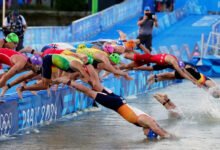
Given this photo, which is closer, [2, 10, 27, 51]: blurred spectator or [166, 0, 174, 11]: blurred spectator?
[2, 10, 27, 51]: blurred spectator

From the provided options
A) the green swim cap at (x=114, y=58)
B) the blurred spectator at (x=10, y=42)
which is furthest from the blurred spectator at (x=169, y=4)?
the blurred spectator at (x=10, y=42)

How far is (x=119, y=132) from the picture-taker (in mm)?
17250

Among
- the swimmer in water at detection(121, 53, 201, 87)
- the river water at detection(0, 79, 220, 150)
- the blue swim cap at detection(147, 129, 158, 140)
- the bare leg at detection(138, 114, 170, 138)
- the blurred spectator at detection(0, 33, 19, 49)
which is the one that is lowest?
the river water at detection(0, 79, 220, 150)

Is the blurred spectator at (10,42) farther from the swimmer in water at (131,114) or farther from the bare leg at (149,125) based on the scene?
the bare leg at (149,125)

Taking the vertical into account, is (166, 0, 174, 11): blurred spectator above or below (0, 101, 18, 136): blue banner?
above

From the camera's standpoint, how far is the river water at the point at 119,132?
15.5 meters

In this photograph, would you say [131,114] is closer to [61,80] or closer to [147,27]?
[61,80]

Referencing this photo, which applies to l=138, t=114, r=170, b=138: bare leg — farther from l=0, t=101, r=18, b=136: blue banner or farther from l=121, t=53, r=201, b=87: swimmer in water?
l=121, t=53, r=201, b=87: swimmer in water

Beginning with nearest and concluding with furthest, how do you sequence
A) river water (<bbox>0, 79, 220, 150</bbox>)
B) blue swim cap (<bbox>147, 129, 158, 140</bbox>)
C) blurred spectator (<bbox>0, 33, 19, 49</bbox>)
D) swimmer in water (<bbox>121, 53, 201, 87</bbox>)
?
river water (<bbox>0, 79, 220, 150</bbox>), blue swim cap (<bbox>147, 129, 158, 140</bbox>), blurred spectator (<bbox>0, 33, 19, 49</bbox>), swimmer in water (<bbox>121, 53, 201, 87</bbox>)

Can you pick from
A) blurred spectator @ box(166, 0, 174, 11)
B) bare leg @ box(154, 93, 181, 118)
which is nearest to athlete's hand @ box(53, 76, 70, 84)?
bare leg @ box(154, 93, 181, 118)

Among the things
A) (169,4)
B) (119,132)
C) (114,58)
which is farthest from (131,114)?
(169,4)

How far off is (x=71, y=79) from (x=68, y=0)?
33.3m

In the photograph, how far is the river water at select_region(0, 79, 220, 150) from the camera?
15523 mm

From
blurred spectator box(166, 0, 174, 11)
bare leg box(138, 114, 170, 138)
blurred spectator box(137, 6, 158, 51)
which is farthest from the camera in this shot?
blurred spectator box(166, 0, 174, 11)
